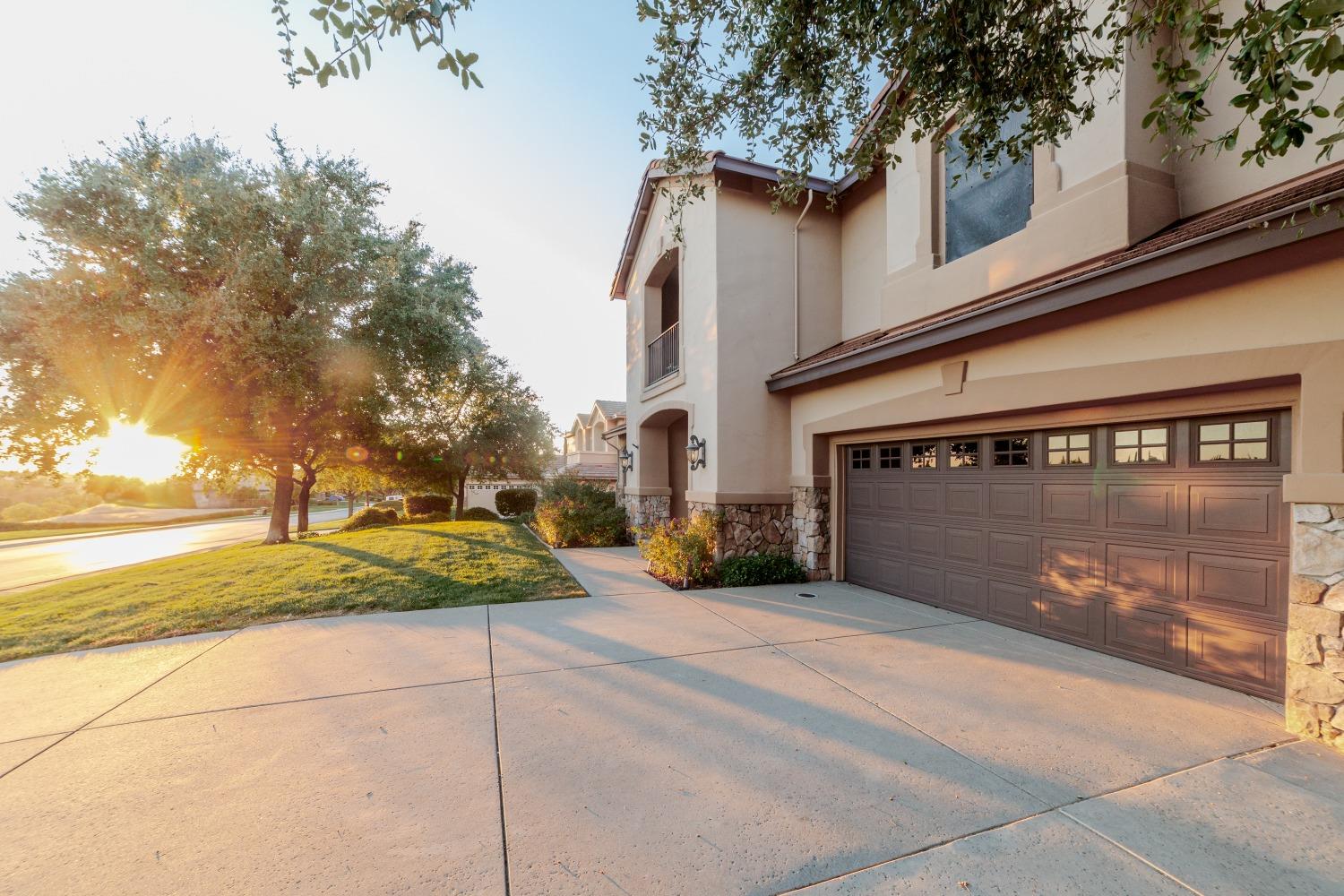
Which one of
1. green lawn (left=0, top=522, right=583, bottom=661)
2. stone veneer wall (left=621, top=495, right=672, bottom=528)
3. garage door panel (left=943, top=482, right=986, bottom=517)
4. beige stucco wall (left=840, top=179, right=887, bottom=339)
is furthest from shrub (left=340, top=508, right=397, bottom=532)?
garage door panel (left=943, top=482, right=986, bottom=517)

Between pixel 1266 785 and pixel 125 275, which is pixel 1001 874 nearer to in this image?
pixel 1266 785

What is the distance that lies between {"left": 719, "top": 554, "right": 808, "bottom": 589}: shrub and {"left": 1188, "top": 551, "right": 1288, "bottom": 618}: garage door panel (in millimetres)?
5002

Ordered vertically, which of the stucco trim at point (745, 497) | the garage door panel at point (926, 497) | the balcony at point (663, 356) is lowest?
the stucco trim at point (745, 497)

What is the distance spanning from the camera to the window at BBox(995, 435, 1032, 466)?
6098 millimetres

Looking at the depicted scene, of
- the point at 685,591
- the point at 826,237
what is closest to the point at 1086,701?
the point at 685,591

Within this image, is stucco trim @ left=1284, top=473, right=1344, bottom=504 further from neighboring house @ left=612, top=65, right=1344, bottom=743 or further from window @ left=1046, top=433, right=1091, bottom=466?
window @ left=1046, top=433, right=1091, bottom=466

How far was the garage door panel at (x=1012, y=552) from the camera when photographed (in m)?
5.95

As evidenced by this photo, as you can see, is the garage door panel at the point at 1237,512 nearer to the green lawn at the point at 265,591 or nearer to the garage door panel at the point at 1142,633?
the garage door panel at the point at 1142,633

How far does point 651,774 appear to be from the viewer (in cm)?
324

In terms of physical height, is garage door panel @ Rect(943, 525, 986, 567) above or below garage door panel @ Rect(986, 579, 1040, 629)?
above

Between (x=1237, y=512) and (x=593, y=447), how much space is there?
34.9 metres

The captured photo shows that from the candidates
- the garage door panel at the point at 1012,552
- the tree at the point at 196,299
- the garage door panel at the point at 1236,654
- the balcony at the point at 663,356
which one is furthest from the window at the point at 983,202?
the tree at the point at 196,299

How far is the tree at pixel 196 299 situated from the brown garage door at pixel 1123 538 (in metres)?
12.3

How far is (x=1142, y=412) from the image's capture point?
4945 millimetres
